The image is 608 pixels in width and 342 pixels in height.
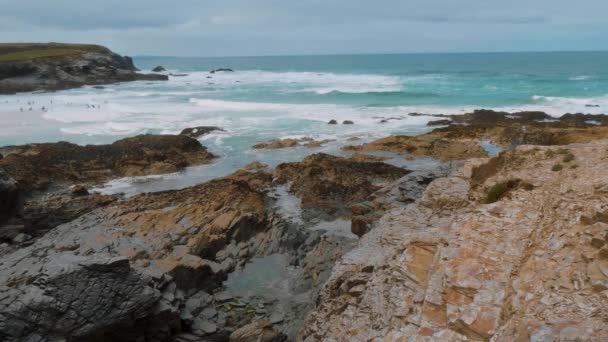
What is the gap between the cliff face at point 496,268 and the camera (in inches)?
263

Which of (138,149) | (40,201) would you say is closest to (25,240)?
(40,201)

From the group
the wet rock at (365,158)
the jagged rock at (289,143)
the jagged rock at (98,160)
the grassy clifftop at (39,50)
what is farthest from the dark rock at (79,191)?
the grassy clifftop at (39,50)

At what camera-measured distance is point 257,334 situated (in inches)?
444

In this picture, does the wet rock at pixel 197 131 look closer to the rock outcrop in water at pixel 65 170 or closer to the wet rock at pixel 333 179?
the rock outcrop in water at pixel 65 170

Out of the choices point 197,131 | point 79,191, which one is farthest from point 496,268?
point 197,131

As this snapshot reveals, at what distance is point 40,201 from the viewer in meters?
20.5

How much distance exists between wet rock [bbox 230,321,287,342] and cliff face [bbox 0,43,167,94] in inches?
2625

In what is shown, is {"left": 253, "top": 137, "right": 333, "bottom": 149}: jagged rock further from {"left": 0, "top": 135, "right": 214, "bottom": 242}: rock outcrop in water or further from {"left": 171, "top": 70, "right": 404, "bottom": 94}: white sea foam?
{"left": 171, "top": 70, "right": 404, "bottom": 94}: white sea foam

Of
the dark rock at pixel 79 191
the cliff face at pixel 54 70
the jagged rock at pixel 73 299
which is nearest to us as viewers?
the jagged rock at pixel 73 299

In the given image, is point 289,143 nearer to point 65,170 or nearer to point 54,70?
point 65,170

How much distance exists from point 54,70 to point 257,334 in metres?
78.7

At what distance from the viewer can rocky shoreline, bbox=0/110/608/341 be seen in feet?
24.6

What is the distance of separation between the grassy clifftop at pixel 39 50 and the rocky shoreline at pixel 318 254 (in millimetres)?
66134

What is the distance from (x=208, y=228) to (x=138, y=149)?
45.1 ft
